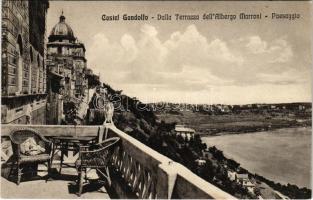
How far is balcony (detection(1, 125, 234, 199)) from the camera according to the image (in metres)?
3.39

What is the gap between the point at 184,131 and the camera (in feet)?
23.1

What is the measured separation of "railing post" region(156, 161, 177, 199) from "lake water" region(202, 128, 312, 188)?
2.97m

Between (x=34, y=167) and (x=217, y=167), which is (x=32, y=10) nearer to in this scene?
(x=34, y=167)

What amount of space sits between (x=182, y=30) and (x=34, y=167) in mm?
3076

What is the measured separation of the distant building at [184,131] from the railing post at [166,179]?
10.4 feet

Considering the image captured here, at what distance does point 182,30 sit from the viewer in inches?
239

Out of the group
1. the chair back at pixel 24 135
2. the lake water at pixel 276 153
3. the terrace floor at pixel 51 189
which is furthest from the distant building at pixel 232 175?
the chair back at pixel 24 135

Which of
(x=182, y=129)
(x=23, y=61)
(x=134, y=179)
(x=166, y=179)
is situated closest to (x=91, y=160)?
(x=134, y=179)

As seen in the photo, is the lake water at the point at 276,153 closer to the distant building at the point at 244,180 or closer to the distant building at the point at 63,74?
the distant building at the point at 244,180

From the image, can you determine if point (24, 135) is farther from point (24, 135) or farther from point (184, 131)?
point (184, 131)

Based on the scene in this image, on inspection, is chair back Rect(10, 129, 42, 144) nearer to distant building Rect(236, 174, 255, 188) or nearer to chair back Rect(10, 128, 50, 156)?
chair back Rect(10, 128, 50, 156)

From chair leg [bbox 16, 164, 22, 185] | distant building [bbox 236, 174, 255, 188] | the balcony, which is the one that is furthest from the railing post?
distant building [bbox 236, 174, 255, 188]

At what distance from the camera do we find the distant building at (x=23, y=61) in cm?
577

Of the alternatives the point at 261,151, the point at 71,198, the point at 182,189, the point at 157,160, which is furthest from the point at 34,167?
the point at 261,151
